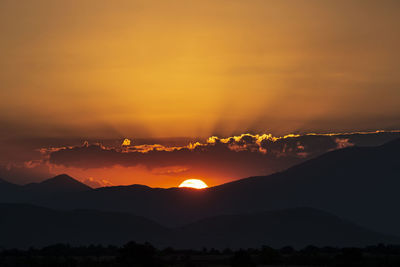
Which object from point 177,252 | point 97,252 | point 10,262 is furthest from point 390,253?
point 10,262

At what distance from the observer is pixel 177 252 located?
147375 mm

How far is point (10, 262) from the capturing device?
389ft

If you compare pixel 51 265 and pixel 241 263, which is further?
pixel 51 265

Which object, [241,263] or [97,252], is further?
[97,252]

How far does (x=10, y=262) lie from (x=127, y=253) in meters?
27.2

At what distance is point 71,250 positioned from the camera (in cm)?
15150

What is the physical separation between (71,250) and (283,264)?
199 ft

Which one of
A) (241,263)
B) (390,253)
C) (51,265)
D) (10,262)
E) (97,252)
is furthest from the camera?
(97,252)

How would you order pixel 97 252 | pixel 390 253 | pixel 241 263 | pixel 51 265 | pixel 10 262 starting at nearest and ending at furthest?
1. pixel 241 263
2. pixel 51 265
3. pixel 10 262
4. pixel 390 253
5. pixel 97 252

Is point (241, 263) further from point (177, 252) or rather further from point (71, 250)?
point (71, 250)

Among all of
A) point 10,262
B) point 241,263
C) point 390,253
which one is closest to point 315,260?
point 241,263

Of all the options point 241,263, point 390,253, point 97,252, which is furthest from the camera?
point 97,252

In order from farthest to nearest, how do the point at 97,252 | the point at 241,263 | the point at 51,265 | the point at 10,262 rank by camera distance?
the point at 97,252 < the point at 10,262 < the point at 51,265 < the point at 241,263

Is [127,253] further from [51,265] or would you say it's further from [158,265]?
[51,265]
